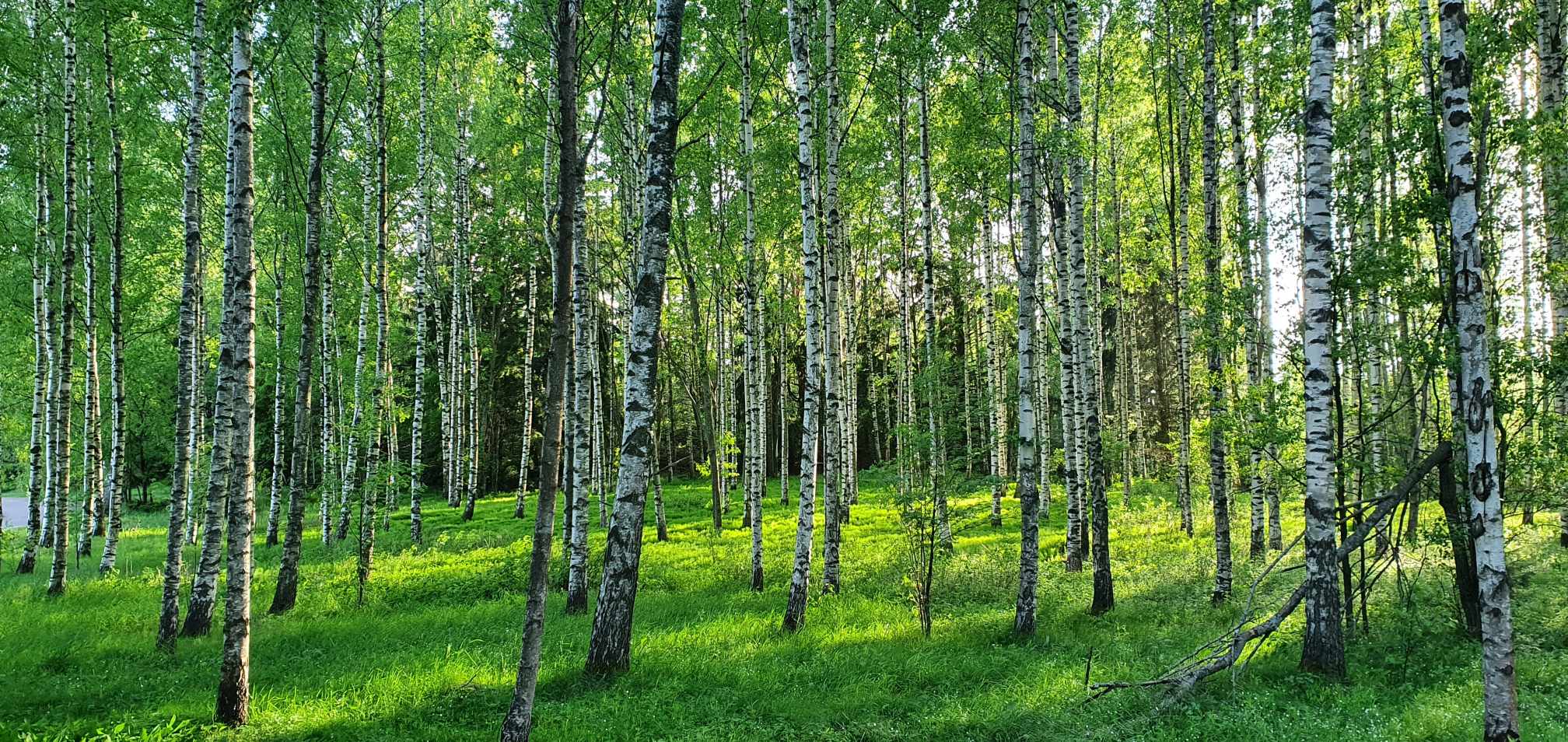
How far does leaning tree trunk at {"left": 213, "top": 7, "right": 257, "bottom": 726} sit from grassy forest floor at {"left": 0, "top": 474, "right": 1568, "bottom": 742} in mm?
475

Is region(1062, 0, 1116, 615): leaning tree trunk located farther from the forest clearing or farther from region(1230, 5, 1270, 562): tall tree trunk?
region(1230, 5, 1270, 562): tall tree trunk

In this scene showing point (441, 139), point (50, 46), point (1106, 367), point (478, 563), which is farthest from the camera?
point (1106, 367)

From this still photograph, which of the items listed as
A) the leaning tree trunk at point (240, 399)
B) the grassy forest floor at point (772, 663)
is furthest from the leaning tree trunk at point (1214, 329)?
the leaning tree trunk at point (240, 399)

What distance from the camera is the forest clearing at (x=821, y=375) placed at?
21.0 feet

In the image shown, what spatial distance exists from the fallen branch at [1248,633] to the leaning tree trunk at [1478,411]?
187cm

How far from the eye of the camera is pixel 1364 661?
748 centimetres

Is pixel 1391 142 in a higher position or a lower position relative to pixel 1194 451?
higher

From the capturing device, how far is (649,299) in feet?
22.9

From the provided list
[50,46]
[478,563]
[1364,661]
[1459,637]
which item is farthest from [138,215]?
[1459,637]

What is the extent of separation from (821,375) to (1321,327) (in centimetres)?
613

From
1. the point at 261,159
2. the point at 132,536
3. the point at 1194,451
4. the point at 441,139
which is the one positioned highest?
the point at 441,139

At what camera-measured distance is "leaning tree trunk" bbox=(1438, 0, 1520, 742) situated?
198 inches

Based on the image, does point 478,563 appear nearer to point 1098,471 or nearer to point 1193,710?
point 1098,471

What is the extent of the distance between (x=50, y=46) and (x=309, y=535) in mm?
13351
